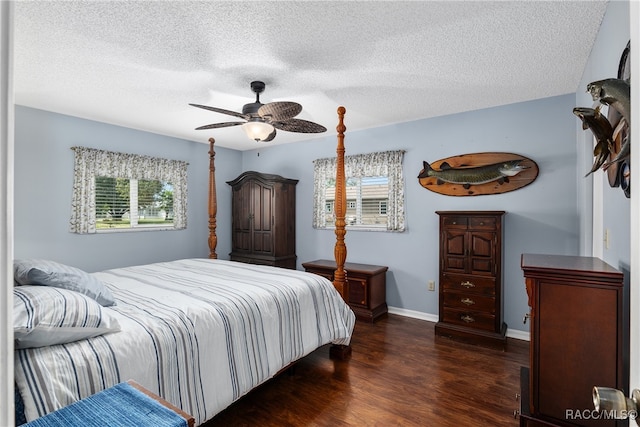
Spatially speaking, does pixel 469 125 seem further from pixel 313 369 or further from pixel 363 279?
pixel 313 369

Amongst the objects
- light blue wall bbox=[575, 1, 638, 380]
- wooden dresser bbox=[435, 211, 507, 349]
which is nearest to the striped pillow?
light blue wall bbox=[575, 1, 638, 380]

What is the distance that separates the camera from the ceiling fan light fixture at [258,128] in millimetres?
2711

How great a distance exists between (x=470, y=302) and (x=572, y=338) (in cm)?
174

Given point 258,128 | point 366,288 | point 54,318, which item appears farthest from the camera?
point 366,288

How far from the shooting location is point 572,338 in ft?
5.28

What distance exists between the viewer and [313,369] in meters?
2.67

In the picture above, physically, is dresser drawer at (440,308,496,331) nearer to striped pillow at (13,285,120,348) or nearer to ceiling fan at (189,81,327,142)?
ceiling fan at (189,81,327,142)

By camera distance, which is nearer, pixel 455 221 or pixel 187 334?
pixel 187 334

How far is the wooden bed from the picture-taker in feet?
4.35

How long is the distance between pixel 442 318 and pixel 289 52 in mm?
2973

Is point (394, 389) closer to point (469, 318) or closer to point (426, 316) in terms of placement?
point (469, 318)

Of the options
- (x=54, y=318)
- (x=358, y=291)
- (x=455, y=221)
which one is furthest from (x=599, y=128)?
(x=358, y=291)

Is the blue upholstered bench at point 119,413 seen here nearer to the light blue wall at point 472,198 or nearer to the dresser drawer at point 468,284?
the dresser drawer at point 468,284

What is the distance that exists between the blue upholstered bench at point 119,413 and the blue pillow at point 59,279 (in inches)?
39.7
